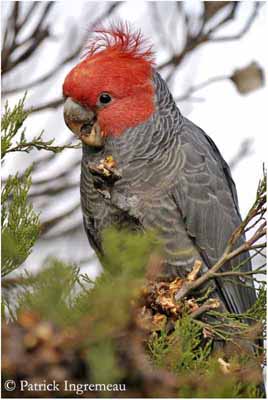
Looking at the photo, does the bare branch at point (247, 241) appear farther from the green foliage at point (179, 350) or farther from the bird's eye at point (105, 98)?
the bird's eye at point (105, 98)

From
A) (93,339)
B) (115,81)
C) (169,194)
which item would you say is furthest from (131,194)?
(93,339)

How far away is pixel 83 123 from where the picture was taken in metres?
2.44

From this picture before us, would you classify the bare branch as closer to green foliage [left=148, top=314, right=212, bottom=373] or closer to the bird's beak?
green foliage [left=148, top=314, right=212, bottom=373]

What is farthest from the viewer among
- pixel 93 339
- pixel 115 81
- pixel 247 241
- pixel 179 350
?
pixel 115 81

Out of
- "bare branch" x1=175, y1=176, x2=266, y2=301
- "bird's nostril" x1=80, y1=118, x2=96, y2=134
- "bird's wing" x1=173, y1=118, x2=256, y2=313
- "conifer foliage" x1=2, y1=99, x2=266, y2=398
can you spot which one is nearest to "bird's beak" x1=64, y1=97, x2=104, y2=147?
"bird's nostril" x1=80, y1=118, x2=96, y2=134

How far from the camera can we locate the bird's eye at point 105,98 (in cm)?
241

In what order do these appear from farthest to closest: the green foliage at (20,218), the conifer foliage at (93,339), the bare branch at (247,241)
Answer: the green foliage at (20,218), the bare branch at (247,241), the conifer foliage at (93,339)

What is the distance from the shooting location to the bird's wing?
247 centimetres

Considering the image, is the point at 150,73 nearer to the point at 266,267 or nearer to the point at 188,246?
the point at 188,246

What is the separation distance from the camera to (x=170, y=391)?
41.2 inches

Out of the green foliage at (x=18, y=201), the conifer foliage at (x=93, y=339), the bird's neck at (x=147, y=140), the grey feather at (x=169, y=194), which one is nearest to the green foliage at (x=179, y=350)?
the conifer foliage at (x=93, y=339)

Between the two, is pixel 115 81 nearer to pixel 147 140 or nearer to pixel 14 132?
pixel 147 140

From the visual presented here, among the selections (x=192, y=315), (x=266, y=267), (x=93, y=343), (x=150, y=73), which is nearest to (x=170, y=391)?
(x=93, y=343)

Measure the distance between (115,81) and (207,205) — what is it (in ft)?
1.96
